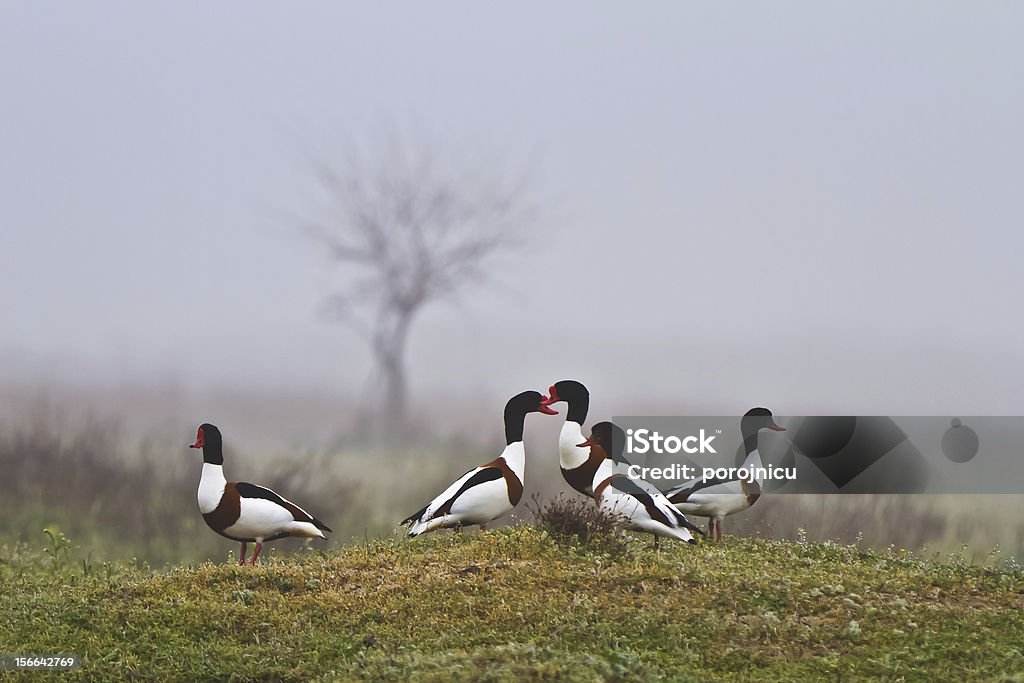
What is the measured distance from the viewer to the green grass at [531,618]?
767 centimetres

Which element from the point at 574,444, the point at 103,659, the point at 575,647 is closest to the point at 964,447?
the point at 574,444

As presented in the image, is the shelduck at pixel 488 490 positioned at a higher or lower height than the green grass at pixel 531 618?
higher

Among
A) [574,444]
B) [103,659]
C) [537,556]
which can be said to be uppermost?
[574,444]

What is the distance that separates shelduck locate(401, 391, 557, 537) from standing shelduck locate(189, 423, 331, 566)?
107 cm

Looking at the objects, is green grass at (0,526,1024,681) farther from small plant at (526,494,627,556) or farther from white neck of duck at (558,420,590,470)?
white neck of duck at (558,420,590,470)

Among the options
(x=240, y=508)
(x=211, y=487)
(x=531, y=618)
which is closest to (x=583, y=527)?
(x=531, y=618)

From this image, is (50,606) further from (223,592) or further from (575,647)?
(575,647)

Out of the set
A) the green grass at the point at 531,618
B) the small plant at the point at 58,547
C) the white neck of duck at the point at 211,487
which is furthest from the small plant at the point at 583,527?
the small plant at the point at 58,547

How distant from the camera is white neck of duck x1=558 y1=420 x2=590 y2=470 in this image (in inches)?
436

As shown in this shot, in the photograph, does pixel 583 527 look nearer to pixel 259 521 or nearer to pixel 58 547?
pixel 259 521

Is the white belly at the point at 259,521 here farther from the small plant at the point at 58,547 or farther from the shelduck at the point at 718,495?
the shelduck at the point at 718,495

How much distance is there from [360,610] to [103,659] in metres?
1.82

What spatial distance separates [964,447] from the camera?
500 inches

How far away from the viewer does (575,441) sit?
438 inches
